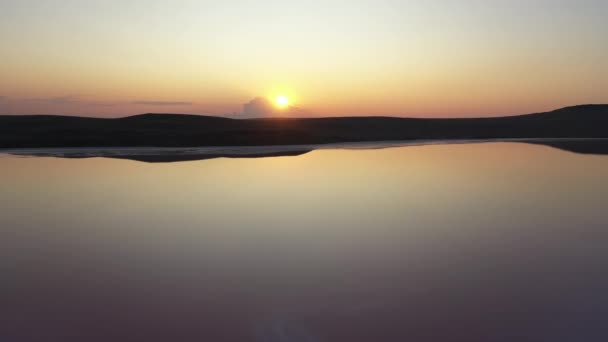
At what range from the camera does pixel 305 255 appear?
17.6ft

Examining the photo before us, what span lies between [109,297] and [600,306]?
13.8 feet

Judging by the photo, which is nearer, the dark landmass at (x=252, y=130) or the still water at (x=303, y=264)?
the still water at (x=303, y=264)

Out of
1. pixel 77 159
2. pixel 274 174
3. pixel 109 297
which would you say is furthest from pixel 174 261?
pixel 77 159

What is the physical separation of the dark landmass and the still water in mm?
19567

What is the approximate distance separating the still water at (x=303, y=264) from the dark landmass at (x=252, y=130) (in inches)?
770

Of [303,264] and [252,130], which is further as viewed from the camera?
[252,130]

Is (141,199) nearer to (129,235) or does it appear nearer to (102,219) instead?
(102,219)

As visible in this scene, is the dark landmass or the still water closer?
the still water

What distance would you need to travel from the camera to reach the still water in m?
3.59

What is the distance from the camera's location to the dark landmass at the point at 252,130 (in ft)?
94.5

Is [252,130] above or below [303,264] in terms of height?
above

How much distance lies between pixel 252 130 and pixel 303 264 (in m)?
29.9

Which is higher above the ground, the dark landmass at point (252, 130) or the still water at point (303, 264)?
the dark landmass at point (252, 130)

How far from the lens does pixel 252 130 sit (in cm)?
3434
